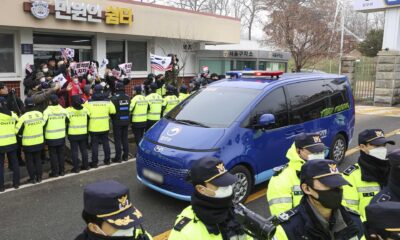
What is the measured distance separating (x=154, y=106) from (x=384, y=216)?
7415 millimetres

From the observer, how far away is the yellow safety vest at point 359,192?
3.30 metres

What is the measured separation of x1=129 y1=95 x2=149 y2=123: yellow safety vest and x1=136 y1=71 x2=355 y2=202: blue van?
222 cm

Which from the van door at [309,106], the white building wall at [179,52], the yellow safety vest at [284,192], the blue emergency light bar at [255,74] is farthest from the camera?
the white building wall at [179,52]

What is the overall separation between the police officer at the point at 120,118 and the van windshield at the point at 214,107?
6.79 ft

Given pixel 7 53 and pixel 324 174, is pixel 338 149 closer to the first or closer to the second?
pixel 324 174

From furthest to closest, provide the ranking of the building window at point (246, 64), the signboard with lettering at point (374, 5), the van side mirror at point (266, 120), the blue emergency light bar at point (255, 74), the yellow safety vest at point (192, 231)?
the building window at point (246, 64)
the signboard with lettering at point (374, 5)
the blue emergency light bar at point (255, 74)
the van side mirror at point (266, 120)
the yellow safety vest at point (192, 231)

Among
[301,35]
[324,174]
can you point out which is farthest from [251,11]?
[324,174]

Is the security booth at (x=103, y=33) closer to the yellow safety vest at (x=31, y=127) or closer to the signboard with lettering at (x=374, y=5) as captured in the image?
the yellow safety vest at (x=31, y=127)

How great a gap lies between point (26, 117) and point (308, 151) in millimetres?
5115

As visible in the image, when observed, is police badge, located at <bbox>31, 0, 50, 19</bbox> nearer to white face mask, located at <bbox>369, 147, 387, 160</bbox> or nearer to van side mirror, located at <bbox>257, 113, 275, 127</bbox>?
van side mirror, located at <bbox>257, 113, 275, 127</bbox>

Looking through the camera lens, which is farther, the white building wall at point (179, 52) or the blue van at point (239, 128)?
the white building wall at point (179, 52)

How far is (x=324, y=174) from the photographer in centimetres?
247

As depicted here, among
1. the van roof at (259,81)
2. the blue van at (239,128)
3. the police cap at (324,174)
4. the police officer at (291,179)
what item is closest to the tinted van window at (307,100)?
the blue van at (239,128)

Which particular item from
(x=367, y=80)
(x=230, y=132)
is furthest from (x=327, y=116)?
(x=367, y=80)
